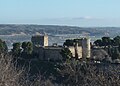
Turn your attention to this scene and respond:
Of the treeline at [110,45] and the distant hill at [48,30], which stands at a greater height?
the treeline at [110,45]

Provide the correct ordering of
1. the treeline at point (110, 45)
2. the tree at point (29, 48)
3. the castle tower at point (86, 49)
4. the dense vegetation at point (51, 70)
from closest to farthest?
1. the dense vegetation at point (51, 70)
2. the treeline at point (110, 45)
3. the castle tower at point (86, 49)
4. the tree at point (29, 48)

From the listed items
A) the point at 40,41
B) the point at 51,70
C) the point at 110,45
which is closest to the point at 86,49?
the point at 110,45

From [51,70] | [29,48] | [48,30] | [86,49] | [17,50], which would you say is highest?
[86,49]

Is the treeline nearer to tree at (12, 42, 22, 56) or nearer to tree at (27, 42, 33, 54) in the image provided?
tree at (27, 42, 33, 54)

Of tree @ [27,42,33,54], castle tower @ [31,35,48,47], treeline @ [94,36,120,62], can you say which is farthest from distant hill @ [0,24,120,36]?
tree @ [27,42,33,54]

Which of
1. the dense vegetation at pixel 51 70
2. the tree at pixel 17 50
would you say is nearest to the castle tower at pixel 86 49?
the dense vegetation at pixel 51 70

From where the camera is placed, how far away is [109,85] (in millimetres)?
12438

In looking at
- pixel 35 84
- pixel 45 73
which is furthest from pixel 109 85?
pixel 45 73

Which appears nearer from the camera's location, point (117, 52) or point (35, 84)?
point (35, 84)

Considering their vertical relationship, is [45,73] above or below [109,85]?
below

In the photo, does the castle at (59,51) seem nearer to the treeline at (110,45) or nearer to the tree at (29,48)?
the tree at (29,48)

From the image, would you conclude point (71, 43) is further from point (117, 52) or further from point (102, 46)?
point (117, 52)

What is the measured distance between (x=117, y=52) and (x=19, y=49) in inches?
340

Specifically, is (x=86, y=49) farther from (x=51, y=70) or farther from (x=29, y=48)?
(x=29, y=48)
